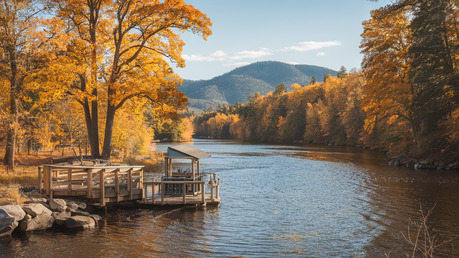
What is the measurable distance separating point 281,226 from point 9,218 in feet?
34.2

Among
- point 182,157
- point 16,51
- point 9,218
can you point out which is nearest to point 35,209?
point 9,218

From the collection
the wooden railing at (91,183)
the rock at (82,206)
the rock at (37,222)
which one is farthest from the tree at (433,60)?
the rock at (37,222)

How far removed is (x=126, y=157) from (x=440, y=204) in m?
33.0

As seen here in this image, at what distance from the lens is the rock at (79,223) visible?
14789 mm

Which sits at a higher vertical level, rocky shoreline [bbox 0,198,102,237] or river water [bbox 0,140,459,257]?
rocky shoreline [bbox 0,198,102,237]

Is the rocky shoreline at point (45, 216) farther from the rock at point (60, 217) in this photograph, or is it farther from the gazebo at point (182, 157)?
the gazebo at point (182, 157)

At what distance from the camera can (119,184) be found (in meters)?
18.9

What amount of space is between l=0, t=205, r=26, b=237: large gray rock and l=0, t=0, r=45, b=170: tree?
11835mm

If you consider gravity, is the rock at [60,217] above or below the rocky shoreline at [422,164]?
below

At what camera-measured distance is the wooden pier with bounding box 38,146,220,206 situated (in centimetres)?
1689

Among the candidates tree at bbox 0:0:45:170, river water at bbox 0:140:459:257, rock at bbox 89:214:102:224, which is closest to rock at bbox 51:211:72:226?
river water at bbox 0:140:459:257

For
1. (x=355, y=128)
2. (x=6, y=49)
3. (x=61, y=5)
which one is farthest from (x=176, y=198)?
(x=355, y=128)

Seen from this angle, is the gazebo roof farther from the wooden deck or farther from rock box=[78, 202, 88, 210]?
rock box=[78, 202, 88, 210]

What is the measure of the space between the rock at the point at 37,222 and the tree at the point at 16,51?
11718 mm
